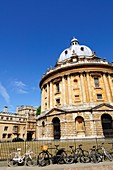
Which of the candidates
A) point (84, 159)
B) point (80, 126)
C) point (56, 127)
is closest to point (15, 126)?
point (56, 127)

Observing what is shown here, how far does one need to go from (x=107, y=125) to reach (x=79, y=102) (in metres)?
6.75

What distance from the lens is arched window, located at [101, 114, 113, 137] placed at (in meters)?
24.5

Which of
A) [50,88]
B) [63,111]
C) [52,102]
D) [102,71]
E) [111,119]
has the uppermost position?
[102,71]

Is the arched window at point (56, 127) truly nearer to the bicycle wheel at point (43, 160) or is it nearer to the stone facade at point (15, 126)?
the bicycle wheel at point (43, 160)

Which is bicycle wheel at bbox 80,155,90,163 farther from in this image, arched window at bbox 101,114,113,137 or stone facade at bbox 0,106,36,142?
stone facade at bbox 0,106,36,142

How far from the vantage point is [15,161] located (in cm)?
907

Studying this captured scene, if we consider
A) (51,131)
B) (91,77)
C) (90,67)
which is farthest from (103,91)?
(51,131)

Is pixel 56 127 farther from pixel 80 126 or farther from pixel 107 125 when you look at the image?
pixel 107 125

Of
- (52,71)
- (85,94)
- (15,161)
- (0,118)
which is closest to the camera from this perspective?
(15,161)

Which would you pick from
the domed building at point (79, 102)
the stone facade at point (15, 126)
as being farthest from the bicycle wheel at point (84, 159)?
the stone facade at point (15, 126)

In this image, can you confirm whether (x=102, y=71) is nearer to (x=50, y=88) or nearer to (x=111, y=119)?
(x=111, y=119)

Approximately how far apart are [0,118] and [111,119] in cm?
3554

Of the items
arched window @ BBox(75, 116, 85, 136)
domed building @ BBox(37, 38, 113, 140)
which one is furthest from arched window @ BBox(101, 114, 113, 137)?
arched window @ BBox(75, 116, 85, 136)

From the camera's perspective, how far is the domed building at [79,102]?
82.2 feet
